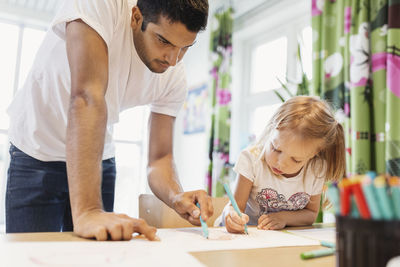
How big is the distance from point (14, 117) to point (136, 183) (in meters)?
2.92

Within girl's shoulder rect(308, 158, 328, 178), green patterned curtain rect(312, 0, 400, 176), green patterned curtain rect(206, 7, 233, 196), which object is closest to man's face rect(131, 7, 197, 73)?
girl's shoulder rect(308, 158, 328, 178)

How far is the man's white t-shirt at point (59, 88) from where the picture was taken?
40.3 inches

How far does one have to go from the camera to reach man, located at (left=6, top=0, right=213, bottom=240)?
80cm

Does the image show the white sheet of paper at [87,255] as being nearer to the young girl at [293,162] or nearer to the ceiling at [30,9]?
the young girl at [293,162]

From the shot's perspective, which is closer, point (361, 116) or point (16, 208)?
point (16, 208)

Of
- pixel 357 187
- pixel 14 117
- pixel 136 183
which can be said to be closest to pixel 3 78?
pixel 136 183

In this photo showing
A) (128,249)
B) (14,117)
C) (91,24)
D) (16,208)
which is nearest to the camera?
(128,249)

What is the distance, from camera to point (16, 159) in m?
1.09

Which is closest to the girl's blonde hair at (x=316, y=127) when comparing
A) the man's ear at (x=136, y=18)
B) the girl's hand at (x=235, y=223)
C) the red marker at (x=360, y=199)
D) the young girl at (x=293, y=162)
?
the young girl at (x=293, y=162)

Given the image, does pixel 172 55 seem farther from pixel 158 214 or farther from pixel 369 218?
pixel 369 218

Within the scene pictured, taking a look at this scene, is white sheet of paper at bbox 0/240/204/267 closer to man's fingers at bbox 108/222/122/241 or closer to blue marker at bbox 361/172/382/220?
man's fingers at bbox 108/222/122/241

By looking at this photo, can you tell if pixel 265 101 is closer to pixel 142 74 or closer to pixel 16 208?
pixel 142 74

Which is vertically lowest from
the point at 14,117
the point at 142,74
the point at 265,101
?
the point at 14,117

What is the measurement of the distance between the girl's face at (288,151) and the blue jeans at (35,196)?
2.21 feet
